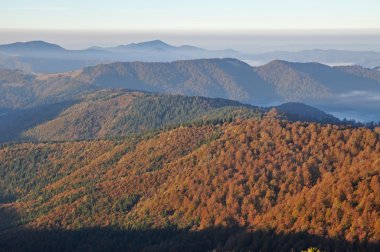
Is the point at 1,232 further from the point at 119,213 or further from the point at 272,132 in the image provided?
the point at 272,132

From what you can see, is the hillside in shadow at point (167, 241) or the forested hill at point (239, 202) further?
the forested hill at point (239, 202)

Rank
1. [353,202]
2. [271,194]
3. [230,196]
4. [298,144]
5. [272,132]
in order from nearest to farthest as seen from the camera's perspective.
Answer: [353,202], [271,194], [230,196], [298,144], [272,132]

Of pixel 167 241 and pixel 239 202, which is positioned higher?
pixel 239 202

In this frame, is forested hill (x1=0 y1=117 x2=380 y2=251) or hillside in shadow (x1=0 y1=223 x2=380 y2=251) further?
forested hill (x1=0 y1=117 x2=380 y2=251)

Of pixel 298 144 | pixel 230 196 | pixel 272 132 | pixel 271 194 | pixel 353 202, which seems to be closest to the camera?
pixel 353 202

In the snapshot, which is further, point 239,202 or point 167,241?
point 239,202

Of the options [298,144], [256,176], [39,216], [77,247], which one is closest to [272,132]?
[298,144]

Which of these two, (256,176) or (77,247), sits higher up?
(256,176)

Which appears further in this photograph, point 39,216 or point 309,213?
point 39,216
